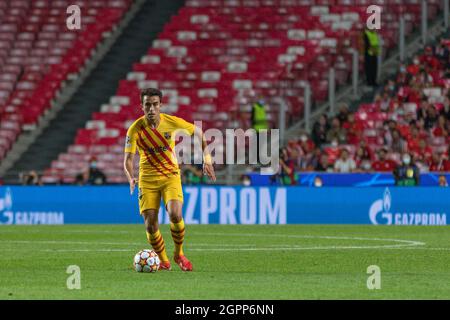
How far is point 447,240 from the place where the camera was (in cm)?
2184

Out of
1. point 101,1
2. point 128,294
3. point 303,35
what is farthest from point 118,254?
point 101,1

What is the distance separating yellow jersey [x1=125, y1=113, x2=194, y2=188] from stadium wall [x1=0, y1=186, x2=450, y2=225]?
13421 mm

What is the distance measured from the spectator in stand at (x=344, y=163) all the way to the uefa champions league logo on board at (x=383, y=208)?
1.56 m

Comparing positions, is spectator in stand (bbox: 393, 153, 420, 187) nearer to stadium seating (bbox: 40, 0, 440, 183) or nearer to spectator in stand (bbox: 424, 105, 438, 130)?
spectator in stand (bbox: 424, 105, 438, 130)

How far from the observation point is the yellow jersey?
614 inches

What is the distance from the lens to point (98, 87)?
1558 inches

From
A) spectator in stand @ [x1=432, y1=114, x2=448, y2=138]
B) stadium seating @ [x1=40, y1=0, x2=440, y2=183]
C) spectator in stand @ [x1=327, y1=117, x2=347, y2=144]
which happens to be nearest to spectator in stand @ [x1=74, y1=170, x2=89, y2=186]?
stadium seating @ [x1=40, y1=0, x2=440, y2=183]

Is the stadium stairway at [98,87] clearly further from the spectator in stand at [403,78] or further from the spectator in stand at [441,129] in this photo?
the spectator in stand at [441,129]

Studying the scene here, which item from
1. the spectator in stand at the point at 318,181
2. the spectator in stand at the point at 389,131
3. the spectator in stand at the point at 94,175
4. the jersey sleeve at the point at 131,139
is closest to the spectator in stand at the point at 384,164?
the spectator in stand at the point at 389,131

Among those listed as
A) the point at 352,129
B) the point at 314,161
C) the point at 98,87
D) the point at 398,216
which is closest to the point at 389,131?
the point at 352,129

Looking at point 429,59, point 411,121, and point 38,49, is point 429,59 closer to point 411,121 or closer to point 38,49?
point 411,121

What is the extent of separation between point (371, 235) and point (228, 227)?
446 cm

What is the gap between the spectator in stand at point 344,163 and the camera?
29891 millimetres

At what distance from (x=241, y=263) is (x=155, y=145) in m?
2.21
